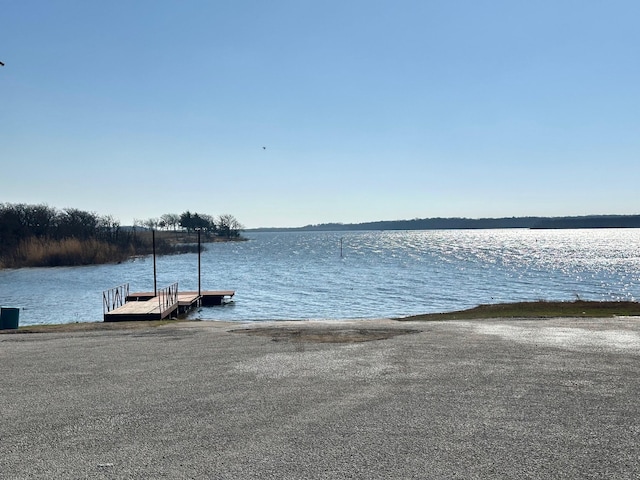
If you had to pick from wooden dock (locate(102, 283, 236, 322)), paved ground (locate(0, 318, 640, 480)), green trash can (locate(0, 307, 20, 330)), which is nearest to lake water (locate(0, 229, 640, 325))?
wooden dock (locate(102, 283, 236, 322))

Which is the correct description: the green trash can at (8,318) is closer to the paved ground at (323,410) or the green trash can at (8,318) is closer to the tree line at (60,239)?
the paved ground at (323,410)

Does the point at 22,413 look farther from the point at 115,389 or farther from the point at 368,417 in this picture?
the point at 368,417

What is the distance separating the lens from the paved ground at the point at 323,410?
6.56 m

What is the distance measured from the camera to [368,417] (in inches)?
323

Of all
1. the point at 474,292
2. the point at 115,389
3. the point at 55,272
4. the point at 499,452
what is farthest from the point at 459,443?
the point at 55,272

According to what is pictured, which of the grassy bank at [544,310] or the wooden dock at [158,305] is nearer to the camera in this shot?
the grassy bank at [544,310]

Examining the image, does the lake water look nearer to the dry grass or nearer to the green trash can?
the dry grass

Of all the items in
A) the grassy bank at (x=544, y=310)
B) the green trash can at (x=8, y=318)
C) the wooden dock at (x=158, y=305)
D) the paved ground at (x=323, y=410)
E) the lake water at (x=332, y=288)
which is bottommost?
the lake water at (x=332, y=288)

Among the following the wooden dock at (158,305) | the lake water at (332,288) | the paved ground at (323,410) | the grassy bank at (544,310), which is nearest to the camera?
the paved ground at (323,410)

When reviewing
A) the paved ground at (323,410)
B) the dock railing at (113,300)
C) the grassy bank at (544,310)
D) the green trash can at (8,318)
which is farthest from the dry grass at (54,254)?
the paved ground at (323,410)

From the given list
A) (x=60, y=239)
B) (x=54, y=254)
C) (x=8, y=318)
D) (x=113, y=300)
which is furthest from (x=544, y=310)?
(x=60, y=239)

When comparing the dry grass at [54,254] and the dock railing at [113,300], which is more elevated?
the dry grass at [54,254]

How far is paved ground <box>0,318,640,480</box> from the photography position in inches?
258

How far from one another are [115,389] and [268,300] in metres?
34.9
